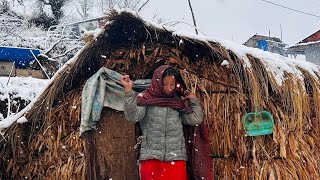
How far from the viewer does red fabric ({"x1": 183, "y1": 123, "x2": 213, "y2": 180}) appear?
414 centimetres

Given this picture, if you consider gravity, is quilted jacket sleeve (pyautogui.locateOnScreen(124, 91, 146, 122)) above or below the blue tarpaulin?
below

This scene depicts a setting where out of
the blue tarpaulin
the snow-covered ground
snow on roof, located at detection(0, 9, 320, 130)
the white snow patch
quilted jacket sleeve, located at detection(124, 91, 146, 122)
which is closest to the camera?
quilted jacket sleeve, located at detection(124, 91, 146, 122)

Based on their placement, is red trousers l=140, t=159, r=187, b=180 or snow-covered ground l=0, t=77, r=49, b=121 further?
snow-covered ground l=0, t=77, r=49, b=121

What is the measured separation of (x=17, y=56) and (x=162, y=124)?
386 inches

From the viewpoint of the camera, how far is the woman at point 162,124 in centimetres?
389

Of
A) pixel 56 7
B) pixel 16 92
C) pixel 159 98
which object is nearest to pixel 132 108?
pixel 159 98

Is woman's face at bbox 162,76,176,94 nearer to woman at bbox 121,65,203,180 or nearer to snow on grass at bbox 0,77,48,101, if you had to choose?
woman at bbox 121,65,203,180

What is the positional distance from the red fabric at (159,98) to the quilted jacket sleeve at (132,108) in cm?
9

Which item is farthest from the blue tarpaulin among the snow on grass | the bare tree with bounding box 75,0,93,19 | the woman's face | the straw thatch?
the bare tree with bounding box 75,0,93,19

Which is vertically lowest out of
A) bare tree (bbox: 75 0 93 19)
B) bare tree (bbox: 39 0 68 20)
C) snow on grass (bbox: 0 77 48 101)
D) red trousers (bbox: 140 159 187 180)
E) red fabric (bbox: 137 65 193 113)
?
red trousers (bbox: 140 159 187 180)

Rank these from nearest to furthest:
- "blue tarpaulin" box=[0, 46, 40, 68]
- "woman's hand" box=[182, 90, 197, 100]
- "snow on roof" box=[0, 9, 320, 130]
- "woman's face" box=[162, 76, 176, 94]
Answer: "woman's face" box=[162, 76, 176, 94] < "woman's hand" box=[182, 90, 197, 100] < "snow on roof" box=[0, 9, 320, 130] < "blue tarpaulin" box=[0, 46, 40, 68]

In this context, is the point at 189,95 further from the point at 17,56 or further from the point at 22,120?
the point at 17,56

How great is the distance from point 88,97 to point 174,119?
1.11 metres

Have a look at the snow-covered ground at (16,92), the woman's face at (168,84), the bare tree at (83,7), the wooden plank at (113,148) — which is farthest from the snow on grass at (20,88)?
the bare tree at (83,7)
